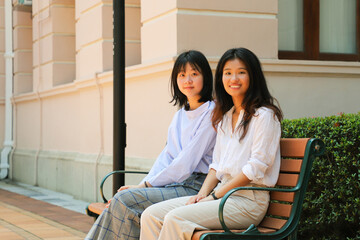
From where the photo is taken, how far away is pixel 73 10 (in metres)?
13.1

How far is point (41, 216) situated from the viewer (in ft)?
30.2

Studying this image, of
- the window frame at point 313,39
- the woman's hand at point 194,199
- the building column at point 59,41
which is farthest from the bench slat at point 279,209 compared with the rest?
the building column at point 59,41

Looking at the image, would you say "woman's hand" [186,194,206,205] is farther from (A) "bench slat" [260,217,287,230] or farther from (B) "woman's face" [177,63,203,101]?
(B) "woman's face" [177,63,203,101]

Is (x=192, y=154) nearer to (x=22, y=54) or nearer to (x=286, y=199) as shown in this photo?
(x=286, y=199)

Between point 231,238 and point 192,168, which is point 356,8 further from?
point 231,238

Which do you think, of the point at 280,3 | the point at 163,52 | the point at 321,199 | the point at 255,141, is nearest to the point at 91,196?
the point at 163,52

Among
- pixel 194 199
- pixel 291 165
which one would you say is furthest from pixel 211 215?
pixel 291 165

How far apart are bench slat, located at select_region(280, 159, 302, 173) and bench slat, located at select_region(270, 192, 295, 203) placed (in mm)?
147

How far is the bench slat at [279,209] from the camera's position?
419cm

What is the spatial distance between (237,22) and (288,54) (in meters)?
0.90

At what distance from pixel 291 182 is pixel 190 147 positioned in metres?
0.89

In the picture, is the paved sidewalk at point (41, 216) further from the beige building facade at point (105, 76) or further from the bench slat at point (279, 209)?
the bench slat at point (279, 209)

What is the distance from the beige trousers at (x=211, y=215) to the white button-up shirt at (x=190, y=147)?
2.08ft

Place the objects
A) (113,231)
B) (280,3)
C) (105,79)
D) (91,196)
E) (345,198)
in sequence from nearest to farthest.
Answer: (113,231), (345,198), (280,3), (105,79), (91,196)
